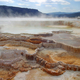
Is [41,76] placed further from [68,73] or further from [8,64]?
[8,64]

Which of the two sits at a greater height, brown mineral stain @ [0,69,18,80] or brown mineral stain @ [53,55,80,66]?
brown mineral stain @ [53,55,80,66]

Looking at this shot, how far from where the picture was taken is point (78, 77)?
165 inches

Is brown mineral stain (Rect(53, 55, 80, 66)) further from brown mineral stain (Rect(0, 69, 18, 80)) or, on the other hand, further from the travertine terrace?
brown mineral stain (Rect(0, 69, 18, 80))

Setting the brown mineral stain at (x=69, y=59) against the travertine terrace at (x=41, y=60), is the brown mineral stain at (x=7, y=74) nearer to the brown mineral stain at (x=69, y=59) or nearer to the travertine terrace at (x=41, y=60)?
the travertine terrace at (x=41, y=60)

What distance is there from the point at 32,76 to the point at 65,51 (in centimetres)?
261

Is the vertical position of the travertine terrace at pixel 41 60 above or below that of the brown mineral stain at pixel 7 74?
above

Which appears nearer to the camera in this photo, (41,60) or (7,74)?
(7,74)

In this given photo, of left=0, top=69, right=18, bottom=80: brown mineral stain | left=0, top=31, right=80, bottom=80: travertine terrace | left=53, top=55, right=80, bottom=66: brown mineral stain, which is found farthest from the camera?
left=53, top=55, right=80, bottom=66: brown mineral stain

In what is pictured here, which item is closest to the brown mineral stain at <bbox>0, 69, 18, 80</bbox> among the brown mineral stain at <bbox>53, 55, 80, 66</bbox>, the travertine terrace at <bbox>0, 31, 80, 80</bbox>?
the travertine terrace at <bbox>0, 31, 80, 80</bbox>

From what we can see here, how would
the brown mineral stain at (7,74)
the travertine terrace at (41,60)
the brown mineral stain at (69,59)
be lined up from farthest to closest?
the brown mineral stain at (69,59) < the travertine terrace at (41,60) < the brown mineral stain at (7,74)

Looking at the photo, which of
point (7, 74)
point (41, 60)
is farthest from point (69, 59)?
point (7, 74)

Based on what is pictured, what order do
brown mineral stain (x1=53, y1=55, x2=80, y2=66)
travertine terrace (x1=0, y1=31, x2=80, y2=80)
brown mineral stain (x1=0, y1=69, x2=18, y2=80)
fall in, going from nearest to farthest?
brown mineral stain (x1=0, y1=69, x2=18, y2=80) → travertine terrace (x1=0, y1=31, x2=80, y2=80) → brown mineral stain (x1=53, y1=55, x2=80, y2=66)

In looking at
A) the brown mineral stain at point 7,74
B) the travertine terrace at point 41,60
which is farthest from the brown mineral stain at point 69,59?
the brown mineral stain at point 7,74

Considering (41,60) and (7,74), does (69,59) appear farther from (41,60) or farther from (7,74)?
(7,74)
